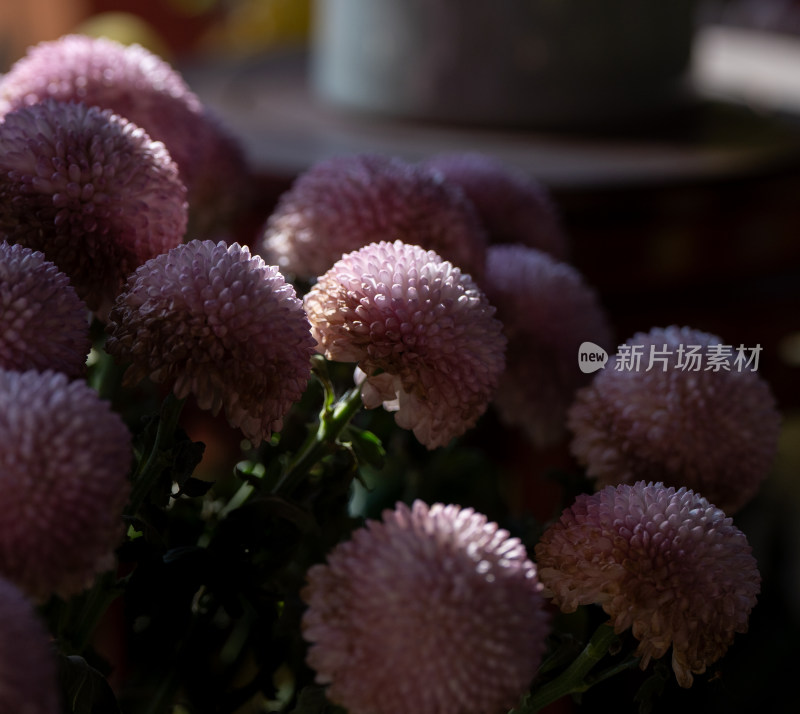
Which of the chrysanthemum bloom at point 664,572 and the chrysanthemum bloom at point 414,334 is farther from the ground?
the chrysanthemum bloom at point 414,334

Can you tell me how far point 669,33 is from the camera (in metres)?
0.82

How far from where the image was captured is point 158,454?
263 mm

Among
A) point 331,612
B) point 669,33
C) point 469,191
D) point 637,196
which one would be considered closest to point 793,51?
point 669,33

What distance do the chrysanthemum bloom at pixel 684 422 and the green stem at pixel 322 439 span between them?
0.26ft

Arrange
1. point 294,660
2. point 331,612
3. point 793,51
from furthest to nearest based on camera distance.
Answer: point 793,51
point 294,660
point 331,612

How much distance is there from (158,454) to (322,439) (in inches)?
1.9

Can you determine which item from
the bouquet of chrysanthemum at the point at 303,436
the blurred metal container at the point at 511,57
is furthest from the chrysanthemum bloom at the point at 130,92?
the blurred metal container at the point at 511,57

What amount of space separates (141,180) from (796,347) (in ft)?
2.20

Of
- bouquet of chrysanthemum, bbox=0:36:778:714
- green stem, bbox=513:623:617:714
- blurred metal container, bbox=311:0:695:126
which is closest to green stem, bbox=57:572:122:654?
bouquet of chrysanthemum, bbox=0:36:778:714

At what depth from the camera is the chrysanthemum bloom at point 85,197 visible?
0.27 metres

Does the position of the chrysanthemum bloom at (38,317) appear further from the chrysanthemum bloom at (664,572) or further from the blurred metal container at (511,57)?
the blurred metal container at (511,57)

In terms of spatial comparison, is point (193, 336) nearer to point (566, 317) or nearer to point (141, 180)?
point (141, 180)

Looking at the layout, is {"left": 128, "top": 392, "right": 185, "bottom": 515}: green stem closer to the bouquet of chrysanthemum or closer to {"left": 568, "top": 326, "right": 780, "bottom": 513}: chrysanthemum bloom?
the bouquet of chrysanthemum

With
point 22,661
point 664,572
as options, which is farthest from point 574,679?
point 22,661
